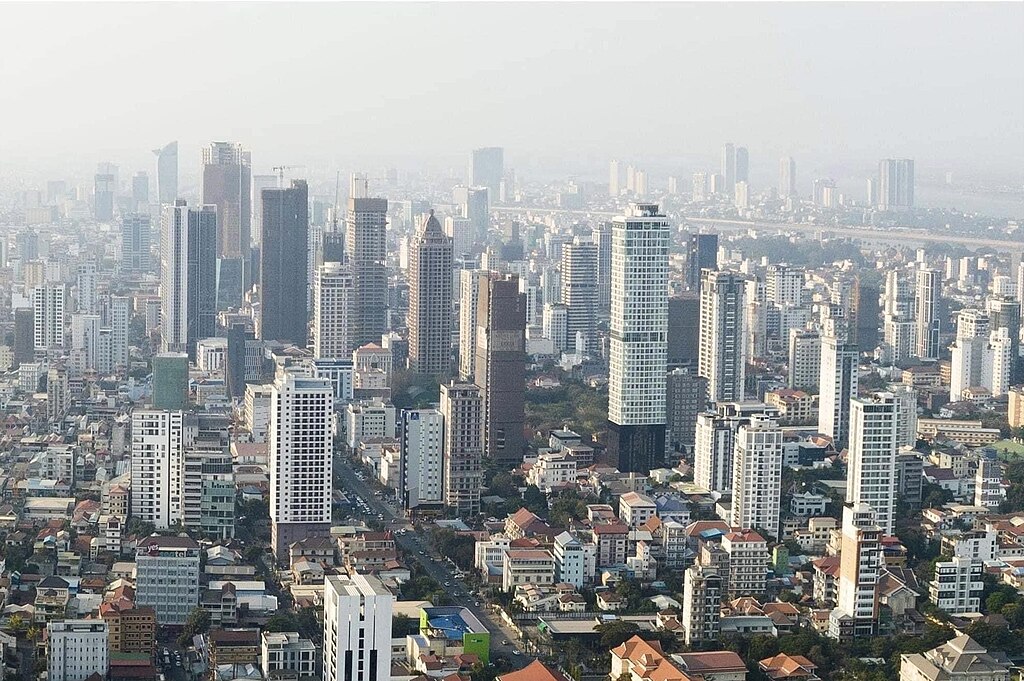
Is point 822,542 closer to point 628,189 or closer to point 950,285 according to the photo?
point 628,189

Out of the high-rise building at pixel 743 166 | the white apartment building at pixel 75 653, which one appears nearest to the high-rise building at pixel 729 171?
the high-rise building at pixel 743 166

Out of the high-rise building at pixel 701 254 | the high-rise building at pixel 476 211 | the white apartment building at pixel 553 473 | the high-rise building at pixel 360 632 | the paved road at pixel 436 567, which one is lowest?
the paved road at pixel 436 567

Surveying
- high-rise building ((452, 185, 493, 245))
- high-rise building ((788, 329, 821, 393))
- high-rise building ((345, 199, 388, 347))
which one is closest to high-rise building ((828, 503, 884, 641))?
high-rise building ((788, 329, 821, 393))

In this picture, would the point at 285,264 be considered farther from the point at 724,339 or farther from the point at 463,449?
the point at 463,449

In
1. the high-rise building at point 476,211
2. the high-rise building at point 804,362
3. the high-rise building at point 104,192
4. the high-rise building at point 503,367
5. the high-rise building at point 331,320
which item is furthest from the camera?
the high-rise building at point 476,211

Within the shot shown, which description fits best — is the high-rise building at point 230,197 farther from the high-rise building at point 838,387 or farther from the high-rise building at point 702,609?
the high-rise building at point 702,609

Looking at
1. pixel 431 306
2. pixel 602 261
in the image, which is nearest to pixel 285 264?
pixel 431 306
